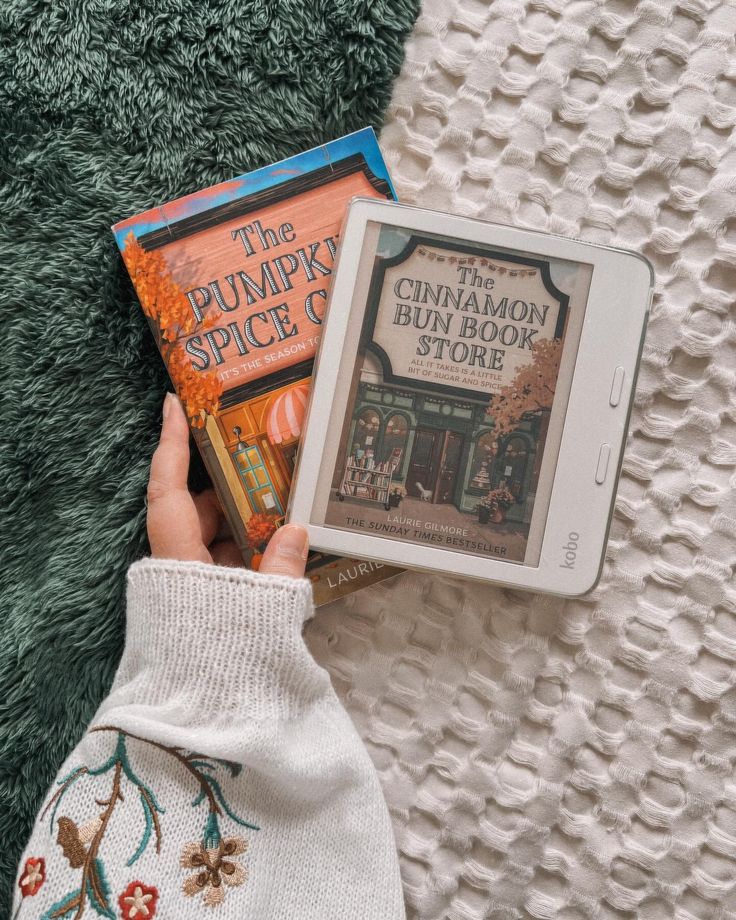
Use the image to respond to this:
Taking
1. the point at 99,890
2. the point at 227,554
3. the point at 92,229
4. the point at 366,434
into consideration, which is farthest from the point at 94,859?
the point at 92,229

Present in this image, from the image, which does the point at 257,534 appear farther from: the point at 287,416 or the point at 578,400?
the point at 578,400

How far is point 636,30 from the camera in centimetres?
56

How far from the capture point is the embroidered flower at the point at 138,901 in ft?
1.46

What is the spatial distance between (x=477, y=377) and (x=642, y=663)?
25 cm

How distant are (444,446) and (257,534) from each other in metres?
0.15

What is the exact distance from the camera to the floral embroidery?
1.46 feet

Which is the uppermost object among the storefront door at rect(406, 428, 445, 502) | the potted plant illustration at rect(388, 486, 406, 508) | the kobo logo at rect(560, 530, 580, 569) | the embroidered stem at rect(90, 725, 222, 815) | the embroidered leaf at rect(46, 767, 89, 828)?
the storefront door at rect(406, 428, 445, 502)

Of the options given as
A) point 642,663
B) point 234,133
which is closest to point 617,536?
point 642,663

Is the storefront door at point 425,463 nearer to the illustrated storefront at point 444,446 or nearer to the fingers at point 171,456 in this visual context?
the illustrated storefront at point 444,446

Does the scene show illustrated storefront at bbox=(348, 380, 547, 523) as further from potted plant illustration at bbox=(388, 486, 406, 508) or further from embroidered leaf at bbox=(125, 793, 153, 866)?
embroidered leaf at bbox=(125, 793, 153, 866)

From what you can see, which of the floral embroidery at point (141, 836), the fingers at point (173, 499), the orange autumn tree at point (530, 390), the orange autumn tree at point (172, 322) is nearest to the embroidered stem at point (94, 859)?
the floral embroidery at point (141, 836)

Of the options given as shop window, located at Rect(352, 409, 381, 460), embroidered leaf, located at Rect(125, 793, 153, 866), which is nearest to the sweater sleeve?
embroidered leaf, located at Rect(125, 793, 153, 866)

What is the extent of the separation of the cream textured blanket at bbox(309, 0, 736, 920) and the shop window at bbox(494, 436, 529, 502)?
9cm

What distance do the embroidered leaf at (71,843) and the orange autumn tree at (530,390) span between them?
0.39 meters
